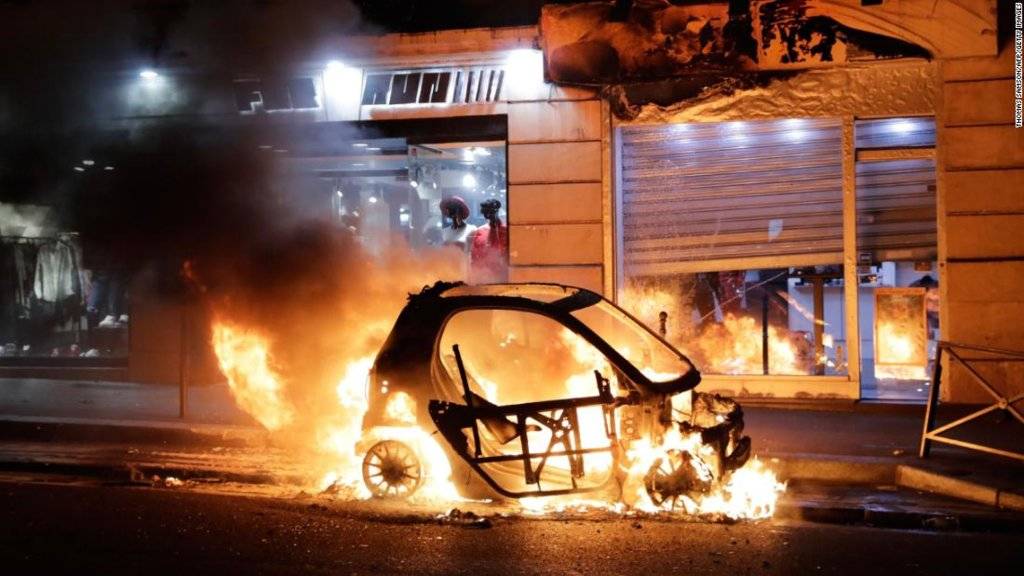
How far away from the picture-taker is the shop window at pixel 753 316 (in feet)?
36.3

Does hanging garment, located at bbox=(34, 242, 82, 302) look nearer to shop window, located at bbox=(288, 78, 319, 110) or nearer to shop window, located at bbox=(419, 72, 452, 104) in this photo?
shop window, located at bbox=(288, 78, 319, 110)

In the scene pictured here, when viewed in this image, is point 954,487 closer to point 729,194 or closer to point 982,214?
point 982,214

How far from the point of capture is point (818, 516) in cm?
653

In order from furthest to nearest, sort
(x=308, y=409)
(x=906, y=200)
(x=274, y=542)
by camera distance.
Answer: (x=906, y=200) < (x=308, y=409) < (x=274, y=542)

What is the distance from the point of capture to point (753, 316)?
11328mm

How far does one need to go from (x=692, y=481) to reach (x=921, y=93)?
21.1 ft

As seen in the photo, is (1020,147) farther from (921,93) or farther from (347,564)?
(347,564)

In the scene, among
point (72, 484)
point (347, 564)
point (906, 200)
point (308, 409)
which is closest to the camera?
point (347, 564)

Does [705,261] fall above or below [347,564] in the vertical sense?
above

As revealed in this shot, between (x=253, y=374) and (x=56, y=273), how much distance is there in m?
7.68

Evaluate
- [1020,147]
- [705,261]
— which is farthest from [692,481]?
[1020,147]

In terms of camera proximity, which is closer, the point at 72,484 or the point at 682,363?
the point at 682,363

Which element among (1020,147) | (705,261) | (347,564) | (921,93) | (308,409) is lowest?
(347,564)

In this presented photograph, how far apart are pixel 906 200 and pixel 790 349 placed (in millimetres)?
2136
